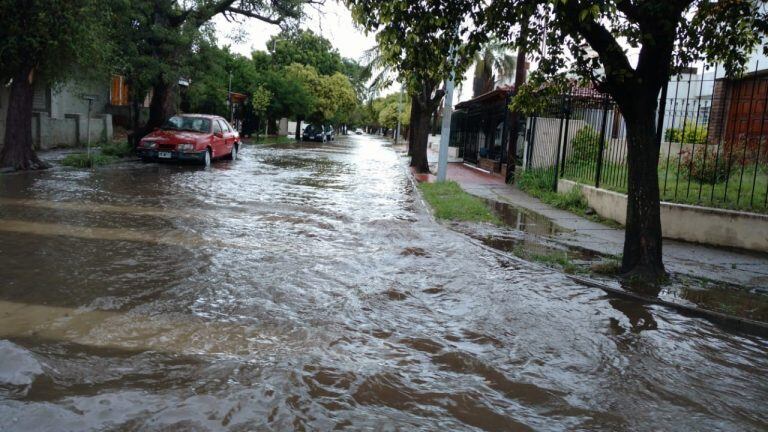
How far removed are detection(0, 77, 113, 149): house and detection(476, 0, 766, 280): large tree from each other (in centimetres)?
1373

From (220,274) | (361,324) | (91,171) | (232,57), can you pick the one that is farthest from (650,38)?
(232,57)

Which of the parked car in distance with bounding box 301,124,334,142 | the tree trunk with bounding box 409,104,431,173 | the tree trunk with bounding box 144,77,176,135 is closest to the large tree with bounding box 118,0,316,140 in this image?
the tree trunk with bounding box 144,77,176,135

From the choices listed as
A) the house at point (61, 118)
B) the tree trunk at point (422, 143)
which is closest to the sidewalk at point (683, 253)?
the tree trunk at point (422, 143)

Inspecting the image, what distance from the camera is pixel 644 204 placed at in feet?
23.6

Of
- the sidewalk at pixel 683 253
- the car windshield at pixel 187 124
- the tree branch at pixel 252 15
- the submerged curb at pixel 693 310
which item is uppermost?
the tree branch at pixel 252 15

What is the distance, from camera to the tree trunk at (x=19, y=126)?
13.8m

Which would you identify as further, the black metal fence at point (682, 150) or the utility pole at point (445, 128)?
the utility pole at point (445, 128)

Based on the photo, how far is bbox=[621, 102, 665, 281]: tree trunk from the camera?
7.14 meters

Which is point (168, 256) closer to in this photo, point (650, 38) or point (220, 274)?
point (220, 274)

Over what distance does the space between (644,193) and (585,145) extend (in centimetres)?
874

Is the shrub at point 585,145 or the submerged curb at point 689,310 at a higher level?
the shrub at point 585,145

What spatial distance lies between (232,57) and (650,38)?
3280 cm

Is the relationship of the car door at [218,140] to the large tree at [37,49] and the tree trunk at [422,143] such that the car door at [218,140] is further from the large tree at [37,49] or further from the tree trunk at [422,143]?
the tree trunk at [422,143]

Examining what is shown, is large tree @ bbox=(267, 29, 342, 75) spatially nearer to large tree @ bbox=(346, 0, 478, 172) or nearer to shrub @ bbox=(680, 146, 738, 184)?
shrub @ bbox=(680, 146, 738, 184)
